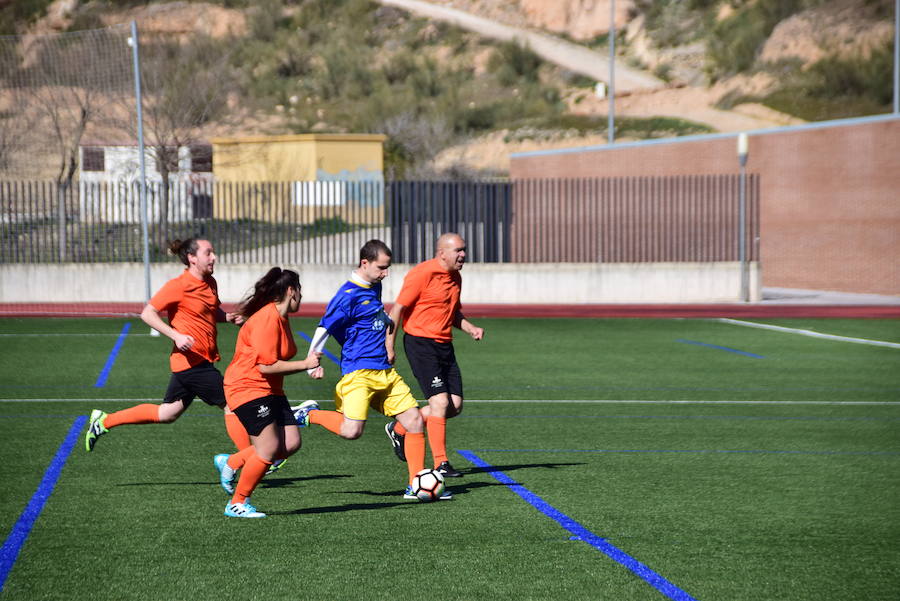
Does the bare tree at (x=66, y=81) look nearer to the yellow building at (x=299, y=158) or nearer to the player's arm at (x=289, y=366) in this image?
the yellow building at (x=299, y=158)

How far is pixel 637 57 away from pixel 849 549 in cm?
8278

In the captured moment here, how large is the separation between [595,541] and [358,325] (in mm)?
2212

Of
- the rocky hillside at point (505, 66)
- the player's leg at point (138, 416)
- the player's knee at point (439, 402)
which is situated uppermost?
the rocky hillside at point (505, 66)

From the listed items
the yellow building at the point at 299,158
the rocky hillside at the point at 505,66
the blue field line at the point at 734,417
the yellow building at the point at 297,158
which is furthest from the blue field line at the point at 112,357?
the rocky hillside at the point at 505,66

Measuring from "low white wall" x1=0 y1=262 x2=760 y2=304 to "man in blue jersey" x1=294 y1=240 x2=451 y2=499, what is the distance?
857 inches

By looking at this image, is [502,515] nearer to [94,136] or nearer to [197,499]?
[197,499]

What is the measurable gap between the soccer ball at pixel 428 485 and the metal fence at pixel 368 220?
22.1 m

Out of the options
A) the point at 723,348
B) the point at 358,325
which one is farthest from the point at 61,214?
the point at 358,325

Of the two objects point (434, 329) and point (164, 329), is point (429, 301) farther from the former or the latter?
point (164, 329)

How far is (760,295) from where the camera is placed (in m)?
30.3

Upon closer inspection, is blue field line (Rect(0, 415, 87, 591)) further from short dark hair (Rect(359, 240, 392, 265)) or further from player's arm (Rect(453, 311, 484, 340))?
player's arm (Rect(453, 311, 484, 340))

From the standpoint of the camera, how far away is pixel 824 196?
3253 centimetres

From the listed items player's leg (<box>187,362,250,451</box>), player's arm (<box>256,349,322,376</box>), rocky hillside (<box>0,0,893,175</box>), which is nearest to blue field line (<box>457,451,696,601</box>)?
player's arm (<box>256,349,322,376</box>)

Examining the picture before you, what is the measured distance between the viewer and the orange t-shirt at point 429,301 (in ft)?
30.0
